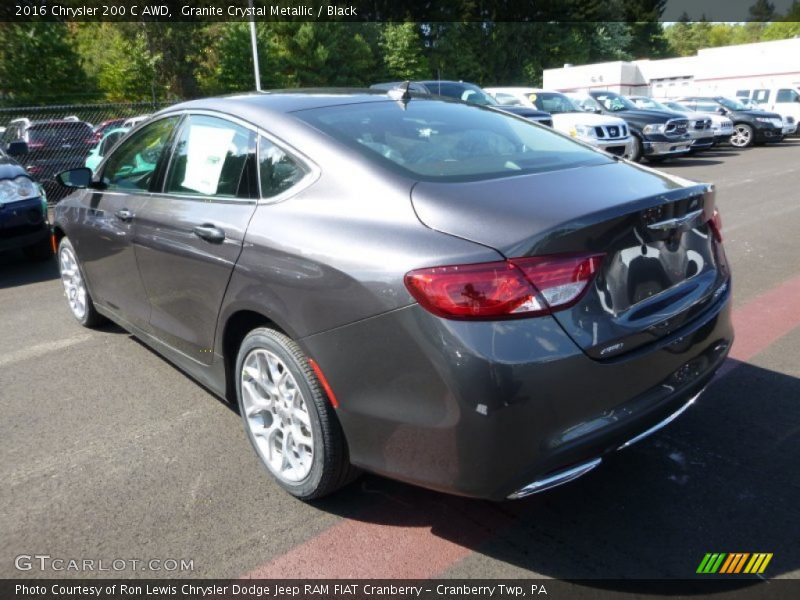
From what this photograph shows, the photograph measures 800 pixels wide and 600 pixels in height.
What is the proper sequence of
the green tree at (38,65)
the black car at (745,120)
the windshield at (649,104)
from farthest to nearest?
the green tree at (38,65)
the black car at (745,120)
the windshield at (649,104)

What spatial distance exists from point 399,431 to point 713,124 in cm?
1810

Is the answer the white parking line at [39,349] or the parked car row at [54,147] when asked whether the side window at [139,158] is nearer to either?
the white parking line at [39,349]

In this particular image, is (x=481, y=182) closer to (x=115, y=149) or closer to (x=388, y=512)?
(x=388, y=512)

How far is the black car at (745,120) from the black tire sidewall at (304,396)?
19983 mm

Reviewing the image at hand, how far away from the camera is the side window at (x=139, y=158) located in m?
3.63

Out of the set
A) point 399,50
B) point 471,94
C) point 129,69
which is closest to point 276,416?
point 471,94

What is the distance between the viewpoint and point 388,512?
2674mm

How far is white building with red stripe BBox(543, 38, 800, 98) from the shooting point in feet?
92.9

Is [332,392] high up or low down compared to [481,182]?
down

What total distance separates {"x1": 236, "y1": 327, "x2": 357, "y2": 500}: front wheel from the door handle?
0.46 metres

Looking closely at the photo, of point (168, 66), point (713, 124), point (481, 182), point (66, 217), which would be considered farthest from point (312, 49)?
point (481, 182)

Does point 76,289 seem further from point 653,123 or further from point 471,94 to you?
point 653,123

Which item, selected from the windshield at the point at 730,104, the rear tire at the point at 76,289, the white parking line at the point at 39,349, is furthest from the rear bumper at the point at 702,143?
the white parking line at the point at 39,349

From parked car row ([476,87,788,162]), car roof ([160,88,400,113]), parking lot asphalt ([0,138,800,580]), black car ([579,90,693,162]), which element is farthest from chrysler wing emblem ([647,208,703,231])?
A: black car ([579,90,693,162])
